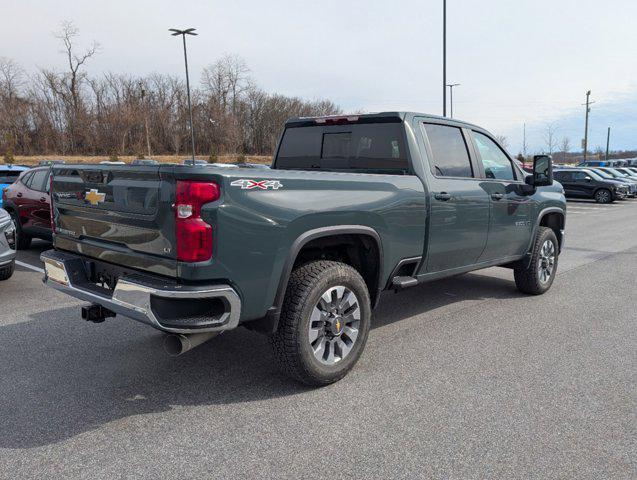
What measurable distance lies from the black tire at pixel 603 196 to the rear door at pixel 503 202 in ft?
70.1

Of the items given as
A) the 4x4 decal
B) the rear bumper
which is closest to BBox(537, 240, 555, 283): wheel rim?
the 4x4 decal

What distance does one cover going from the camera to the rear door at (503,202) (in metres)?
5.27

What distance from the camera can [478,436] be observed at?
10.00ft

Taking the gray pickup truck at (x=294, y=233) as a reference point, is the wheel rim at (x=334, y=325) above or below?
below

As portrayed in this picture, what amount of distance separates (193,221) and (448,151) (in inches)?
109

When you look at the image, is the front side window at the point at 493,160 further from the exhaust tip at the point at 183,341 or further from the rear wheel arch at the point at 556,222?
the exhaust tip at the point at 183,341

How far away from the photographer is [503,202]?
538 cm

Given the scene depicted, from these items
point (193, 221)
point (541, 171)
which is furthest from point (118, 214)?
point (541, 171)

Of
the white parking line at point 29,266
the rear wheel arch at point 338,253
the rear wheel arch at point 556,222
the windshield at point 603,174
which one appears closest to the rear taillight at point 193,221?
the rear wheel arch at point 338,253

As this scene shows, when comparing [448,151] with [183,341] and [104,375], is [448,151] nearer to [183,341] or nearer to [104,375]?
[183,341]

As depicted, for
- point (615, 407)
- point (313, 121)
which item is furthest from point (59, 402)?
point (615, 407)

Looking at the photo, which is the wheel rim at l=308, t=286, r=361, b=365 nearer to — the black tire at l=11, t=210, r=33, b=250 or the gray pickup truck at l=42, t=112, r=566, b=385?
the gray pickup truck at l=42, t=112, r=566, b=385

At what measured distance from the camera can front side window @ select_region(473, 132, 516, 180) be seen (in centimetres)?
537

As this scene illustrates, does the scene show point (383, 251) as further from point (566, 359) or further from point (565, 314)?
point (565, 314)
